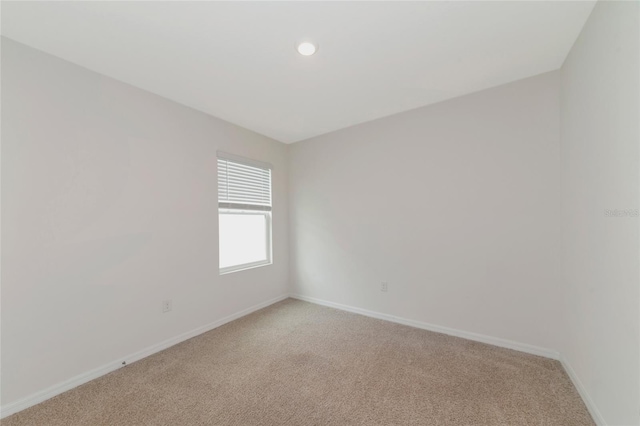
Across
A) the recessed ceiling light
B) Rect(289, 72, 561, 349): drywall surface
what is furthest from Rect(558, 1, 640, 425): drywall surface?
the recessed ceiling light

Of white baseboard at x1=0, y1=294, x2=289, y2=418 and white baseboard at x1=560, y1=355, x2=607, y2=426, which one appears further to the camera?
white baseboard at x1=0, y1=294, x2=289, y2=418

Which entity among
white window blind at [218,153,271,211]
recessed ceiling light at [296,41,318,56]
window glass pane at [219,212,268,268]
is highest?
recessed ceiling light at [296,41,318,56]

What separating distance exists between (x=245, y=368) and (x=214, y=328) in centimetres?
96

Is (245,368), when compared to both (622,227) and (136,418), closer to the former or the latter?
(136,418)

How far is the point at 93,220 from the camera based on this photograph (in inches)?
78.4

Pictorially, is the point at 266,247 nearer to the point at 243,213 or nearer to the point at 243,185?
the point at 243,213

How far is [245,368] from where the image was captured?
6.79ft

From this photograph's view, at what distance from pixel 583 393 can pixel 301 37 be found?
3.02 metres

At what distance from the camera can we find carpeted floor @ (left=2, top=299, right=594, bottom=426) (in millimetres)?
1561

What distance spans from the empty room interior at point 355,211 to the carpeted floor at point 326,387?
2 centimetres

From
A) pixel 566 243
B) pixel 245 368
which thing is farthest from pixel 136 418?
pixel 566 243

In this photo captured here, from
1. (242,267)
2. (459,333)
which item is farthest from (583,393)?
(242,267)

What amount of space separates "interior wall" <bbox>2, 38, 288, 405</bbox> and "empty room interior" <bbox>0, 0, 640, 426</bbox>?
14 millimetres

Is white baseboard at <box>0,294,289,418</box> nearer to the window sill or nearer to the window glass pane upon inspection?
the window sill
